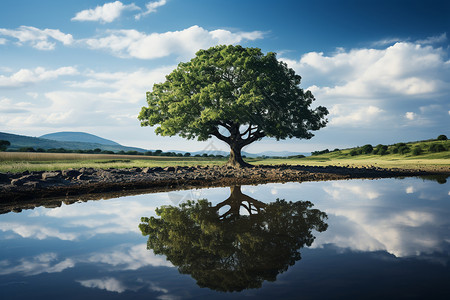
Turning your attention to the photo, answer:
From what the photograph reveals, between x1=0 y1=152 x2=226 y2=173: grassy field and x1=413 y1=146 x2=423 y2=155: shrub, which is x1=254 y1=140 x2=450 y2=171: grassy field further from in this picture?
x1=0 y1=152 x2=226 y2=173: grassy field

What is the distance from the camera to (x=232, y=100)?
31516 millimetres

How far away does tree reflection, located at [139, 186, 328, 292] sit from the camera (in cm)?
543

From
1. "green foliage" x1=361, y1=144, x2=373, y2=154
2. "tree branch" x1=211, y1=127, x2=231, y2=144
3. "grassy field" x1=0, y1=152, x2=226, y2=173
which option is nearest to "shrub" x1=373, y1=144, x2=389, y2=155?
"green foliage" x1=361, y1=144, x2=373, y2=154

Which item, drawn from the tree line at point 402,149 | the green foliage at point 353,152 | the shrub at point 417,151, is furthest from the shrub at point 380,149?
the shrub at point 417,151

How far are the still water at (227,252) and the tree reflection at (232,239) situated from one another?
1.1 inches

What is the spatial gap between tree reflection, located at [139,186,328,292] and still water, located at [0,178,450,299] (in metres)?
0.03

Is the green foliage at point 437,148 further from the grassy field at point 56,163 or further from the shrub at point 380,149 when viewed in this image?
the grassy field at point 56,163

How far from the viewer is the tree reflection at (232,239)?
543cm

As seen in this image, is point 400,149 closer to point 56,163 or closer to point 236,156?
point 236,156

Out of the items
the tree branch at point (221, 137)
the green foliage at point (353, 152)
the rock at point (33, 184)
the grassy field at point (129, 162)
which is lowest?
the rock at point (33, 184)

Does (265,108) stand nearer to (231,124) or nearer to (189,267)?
(231,124)

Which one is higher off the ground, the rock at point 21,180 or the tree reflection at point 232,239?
the rock at point 21,180

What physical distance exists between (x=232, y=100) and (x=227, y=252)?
86.1ft

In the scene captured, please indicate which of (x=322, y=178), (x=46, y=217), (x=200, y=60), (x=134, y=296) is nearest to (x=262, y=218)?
(x=134, y=296)
